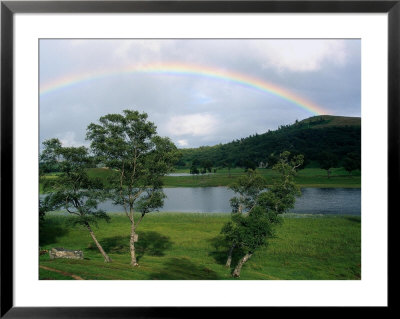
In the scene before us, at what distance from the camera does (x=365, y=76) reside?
4238 millimetres

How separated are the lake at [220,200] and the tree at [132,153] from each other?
221 inches

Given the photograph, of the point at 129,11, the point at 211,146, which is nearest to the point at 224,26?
the point at 129,11

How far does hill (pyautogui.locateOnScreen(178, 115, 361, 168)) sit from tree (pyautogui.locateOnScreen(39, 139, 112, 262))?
223 inches

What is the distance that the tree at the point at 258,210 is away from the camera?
311 inches

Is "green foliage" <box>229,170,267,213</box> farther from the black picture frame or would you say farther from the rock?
the rock

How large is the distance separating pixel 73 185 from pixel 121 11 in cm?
634

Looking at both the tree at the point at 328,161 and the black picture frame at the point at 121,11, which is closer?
the black picture frame at the point at 121,11

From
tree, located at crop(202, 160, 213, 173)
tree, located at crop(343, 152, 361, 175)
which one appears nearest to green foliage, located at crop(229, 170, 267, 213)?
tree, located at crop(202, 160, 213, 173)

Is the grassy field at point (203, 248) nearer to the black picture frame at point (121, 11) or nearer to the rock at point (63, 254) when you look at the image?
the rock at point (63, 254)

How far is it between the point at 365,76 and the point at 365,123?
0.80 meters

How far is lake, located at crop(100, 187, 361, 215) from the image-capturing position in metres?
14.4

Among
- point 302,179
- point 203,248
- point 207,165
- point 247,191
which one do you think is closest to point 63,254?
point 203,248

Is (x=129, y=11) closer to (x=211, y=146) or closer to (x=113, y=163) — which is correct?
(x=113, y=163)

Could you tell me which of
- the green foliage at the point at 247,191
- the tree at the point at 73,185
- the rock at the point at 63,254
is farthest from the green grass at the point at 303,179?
the rock at the point at 63,254
